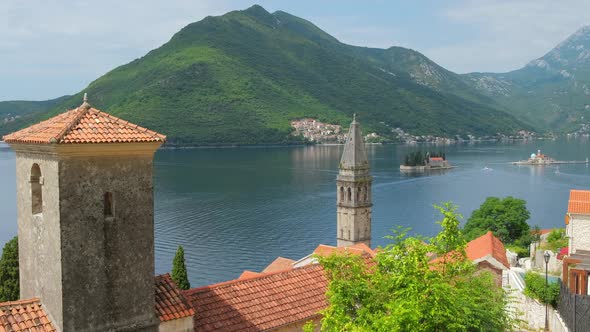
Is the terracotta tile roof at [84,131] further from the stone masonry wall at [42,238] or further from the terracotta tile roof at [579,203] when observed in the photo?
the terracotta tile roof at [579,203]

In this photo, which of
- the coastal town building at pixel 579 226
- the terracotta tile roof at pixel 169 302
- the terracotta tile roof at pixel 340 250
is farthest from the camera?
the coastal town building at pixel 579 226

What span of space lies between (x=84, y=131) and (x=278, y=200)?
87936mm

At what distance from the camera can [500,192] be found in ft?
354

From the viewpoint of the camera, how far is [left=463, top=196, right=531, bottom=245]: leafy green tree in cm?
4919

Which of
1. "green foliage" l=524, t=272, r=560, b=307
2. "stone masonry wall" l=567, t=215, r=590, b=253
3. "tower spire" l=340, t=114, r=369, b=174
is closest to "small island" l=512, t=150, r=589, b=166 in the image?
"tower spire" l=340, t=114, r=369, b=174

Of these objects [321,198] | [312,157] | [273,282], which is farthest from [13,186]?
[273,282]

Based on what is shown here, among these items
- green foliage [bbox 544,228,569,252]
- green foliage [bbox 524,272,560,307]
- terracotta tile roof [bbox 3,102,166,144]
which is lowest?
green foliage [bbox 544,228,569,252]

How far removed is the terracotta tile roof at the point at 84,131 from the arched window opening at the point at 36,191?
1.97 ft

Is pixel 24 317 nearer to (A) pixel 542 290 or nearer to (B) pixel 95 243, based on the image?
(B) pixel 95 243

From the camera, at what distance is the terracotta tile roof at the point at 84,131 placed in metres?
9.30

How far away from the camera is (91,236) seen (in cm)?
961

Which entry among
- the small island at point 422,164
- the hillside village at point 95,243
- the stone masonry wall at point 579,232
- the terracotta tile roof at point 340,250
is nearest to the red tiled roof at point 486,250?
the stone masonry wall at point 579,232

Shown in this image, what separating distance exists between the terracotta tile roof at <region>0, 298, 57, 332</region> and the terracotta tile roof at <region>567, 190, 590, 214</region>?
26.0m

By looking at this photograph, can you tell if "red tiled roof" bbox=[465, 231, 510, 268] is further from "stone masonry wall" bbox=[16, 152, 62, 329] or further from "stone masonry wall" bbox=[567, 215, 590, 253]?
"stone masonry wall" bbox=[16, 152, 62, 329]
